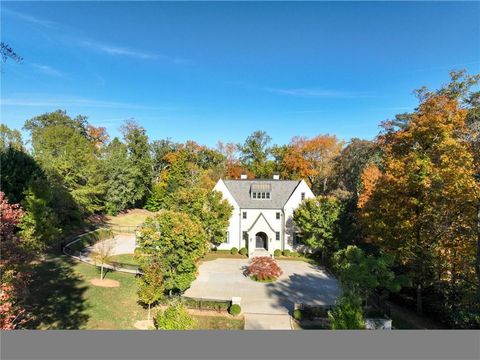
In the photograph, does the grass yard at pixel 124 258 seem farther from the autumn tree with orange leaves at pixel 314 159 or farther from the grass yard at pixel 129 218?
the autumn tree with orange leaves at pixel 314 159

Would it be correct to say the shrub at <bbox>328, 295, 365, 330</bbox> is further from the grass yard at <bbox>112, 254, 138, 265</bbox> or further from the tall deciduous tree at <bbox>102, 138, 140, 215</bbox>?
the tall deciduous tree at <bbox>102, 138, 140, 215</bbox>

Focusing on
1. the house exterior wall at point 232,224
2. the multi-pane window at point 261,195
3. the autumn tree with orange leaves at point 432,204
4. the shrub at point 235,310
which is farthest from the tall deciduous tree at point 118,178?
the autumn tree with orange leaves at point 432,204

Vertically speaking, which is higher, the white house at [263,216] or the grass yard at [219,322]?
the white house at [263,216]

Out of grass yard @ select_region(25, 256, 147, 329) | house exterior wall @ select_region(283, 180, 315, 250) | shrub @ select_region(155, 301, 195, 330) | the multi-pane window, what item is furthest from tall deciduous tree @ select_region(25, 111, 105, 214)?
shrub @ select_region(155, 301, 195, 330)

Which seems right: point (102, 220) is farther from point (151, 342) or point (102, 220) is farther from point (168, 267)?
point (151, 342)

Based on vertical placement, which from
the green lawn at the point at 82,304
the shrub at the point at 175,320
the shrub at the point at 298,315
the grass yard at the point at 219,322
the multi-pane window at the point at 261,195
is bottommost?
the grass yard at the point at 219,322

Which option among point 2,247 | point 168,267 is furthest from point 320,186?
point 2,247
